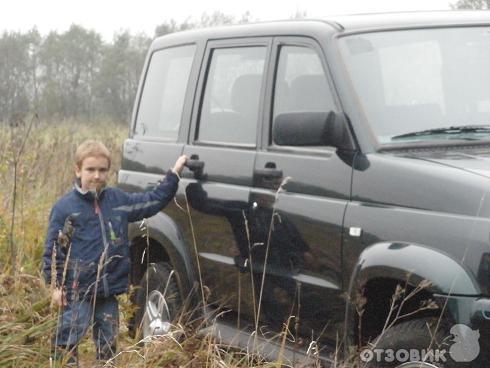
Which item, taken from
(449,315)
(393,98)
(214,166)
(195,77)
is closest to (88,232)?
(214,166)

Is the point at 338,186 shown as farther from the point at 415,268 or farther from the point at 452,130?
the point at 415,268

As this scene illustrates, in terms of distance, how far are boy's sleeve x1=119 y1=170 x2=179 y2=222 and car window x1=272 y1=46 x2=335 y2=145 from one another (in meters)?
0.72

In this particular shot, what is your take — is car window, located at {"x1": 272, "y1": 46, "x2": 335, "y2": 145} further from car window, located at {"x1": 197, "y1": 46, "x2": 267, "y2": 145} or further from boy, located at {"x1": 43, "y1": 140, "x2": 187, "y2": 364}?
boy, located at {"x1": 43, "y1": 140, "x2": 187, "y2": 364}

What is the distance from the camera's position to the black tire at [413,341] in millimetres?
4031

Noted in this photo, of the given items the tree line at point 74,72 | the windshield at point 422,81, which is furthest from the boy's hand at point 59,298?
the tree line at point 74,72

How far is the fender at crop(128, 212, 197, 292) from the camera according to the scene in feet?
19.0

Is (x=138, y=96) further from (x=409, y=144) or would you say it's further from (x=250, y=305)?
(x=409, y=144)

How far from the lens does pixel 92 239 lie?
17.6 feet

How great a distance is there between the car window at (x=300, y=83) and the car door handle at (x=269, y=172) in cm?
26

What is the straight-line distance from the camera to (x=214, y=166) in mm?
5637

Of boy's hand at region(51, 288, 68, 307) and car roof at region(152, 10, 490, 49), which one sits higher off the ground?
car roof at region(152, 10, 490, 49)

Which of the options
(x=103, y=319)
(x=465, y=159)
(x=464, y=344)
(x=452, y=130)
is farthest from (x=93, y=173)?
(x=464, y=344)

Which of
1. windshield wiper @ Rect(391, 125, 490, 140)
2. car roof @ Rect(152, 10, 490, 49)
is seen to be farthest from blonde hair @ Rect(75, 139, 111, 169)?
windshield wiper @ Rect(391, 125, 490, 140)

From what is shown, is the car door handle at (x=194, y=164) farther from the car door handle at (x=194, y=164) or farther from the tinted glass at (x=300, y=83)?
the tinted glass at (x=300, y=83)
